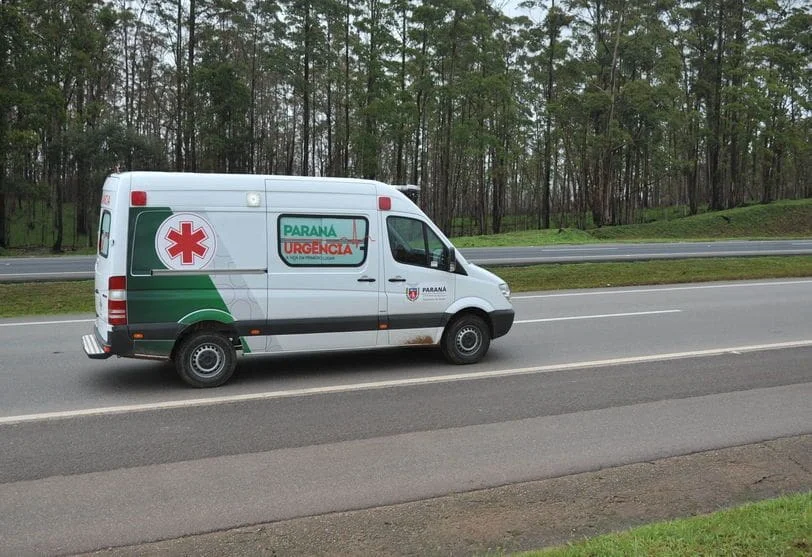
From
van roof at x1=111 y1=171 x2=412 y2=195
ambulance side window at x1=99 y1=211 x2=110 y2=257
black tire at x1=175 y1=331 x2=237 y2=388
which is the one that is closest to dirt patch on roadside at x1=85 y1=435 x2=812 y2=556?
black tire at x1=175 y1=331 x2=237 y2=388

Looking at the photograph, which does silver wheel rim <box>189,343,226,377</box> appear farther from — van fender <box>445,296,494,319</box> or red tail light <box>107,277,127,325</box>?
van fender <box>445,296,494,319</box>

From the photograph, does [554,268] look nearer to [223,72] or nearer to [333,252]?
[333,252]

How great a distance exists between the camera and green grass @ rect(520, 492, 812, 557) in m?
3.88

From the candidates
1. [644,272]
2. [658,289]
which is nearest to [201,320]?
[658,289]

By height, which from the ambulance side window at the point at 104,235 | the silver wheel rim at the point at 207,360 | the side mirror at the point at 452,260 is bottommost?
the silver wheel rim at the point at 207,360

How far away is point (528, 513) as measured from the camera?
15.7 ft

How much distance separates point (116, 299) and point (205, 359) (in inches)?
45.1

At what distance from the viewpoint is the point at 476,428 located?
6.59 metres

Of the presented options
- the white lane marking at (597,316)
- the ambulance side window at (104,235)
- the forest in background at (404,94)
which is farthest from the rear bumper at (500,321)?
the forest in background at (404,94)

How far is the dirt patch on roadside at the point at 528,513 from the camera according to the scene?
14.2 feet

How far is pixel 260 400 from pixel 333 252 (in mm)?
1970

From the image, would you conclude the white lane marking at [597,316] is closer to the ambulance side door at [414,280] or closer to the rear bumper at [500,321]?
the rear bumper at [500,321]

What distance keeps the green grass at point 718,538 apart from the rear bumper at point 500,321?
5.00m

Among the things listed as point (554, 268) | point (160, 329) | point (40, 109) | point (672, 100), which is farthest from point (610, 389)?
point (672, 100)
